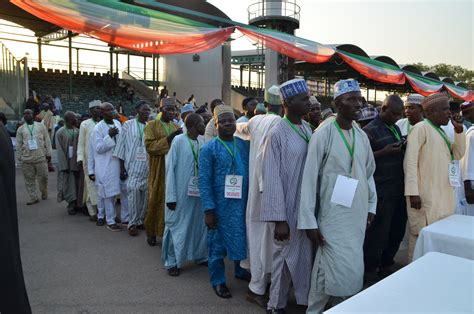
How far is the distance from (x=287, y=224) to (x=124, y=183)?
3.85 m

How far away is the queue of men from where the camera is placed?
2.84m

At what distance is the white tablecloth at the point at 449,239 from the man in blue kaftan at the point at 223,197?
4.98ft

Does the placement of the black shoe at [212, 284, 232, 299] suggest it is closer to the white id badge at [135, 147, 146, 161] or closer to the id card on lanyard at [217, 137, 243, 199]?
the id card on lanyard at [217, 137, 243, 199]

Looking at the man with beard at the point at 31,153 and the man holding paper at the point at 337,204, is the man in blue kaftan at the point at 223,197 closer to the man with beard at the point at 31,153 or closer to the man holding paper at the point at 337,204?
the man holding paper at the point at 337,204

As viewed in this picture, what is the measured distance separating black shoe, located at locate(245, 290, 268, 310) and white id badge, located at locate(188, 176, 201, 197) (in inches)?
47.9

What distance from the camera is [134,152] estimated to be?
5.78 m

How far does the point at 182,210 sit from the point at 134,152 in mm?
1839

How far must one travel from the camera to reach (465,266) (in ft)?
7.05

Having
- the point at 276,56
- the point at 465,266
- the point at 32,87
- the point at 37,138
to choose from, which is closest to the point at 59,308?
the point at 465,266

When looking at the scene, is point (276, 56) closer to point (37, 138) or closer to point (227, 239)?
point (37, 138)

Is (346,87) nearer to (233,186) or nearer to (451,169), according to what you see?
(233,186)

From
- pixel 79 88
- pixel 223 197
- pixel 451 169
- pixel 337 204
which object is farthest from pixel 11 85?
pixel 451 169

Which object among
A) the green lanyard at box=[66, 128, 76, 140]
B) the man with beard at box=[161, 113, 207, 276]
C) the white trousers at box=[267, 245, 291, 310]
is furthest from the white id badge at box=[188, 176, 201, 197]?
the green lanyard at box=[66, 128, 76, 140]

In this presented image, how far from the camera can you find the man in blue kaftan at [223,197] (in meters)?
3.63
